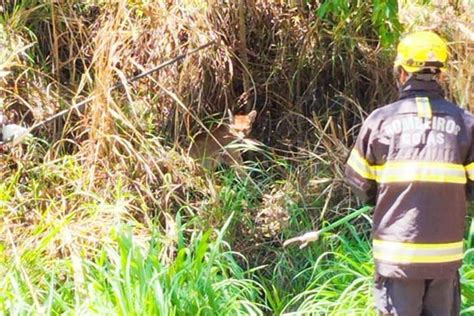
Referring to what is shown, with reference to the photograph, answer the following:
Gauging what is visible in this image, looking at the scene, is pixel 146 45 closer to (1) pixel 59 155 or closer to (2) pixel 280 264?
(1) pixel 59 155

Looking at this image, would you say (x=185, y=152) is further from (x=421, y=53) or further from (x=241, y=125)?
(x=421, y=53)

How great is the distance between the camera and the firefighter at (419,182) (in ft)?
10.5

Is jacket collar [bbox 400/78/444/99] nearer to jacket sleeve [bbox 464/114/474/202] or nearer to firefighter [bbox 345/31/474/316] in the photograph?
firefighter [bbox 345/31/474/316]

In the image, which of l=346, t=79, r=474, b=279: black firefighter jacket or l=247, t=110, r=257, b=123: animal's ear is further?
l=247, t=110, r=257, b=123: animal's ear

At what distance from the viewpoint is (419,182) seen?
3193mm

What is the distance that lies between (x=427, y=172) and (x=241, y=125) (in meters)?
2.26

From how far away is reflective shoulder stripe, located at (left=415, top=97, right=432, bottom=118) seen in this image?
324cm

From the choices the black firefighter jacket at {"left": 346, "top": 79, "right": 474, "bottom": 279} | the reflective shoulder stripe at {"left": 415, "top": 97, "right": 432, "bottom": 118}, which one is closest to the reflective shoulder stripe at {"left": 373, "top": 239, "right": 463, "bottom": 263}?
the black firefighter jacket at {"left": 346, "top": 79, "right": 474, "bottom": 279}

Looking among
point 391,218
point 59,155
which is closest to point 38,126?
point 59,155

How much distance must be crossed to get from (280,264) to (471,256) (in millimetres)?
1097

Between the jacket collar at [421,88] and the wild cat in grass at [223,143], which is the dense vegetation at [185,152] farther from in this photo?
the jacket collar at [421,88]

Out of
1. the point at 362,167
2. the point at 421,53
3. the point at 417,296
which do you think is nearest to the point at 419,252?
the point at 417,296

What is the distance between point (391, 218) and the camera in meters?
3.26

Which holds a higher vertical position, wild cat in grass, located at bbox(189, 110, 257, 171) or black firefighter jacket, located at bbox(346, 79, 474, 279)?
black firefighter jacket, located at bbox(346, 79, 474, 279)
